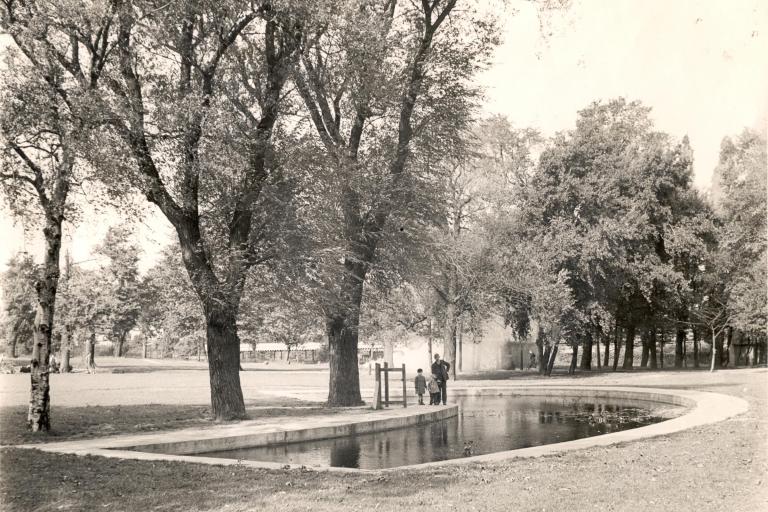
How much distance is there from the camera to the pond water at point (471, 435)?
13.6m

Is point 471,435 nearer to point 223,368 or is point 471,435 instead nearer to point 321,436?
point 321,436

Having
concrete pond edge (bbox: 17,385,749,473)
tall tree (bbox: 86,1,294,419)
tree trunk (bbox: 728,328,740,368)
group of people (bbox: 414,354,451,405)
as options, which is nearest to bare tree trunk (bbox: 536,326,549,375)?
concrete pond edge (bbox: 17,385,749,473)

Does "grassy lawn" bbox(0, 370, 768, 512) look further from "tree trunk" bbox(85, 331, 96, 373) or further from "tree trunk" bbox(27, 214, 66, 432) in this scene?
"tree trunk" bbox(85, 331, 96, 373)

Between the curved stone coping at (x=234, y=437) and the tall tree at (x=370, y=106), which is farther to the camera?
the tall tree at (x=370, y=106)

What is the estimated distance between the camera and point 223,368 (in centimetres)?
1764

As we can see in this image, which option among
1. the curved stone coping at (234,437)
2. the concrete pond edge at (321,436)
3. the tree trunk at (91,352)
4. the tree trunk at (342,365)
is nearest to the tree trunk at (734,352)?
the concrete pond edge at (321,436)

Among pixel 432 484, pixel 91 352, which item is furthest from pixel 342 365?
pixel 91 352

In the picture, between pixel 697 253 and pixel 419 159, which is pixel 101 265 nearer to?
pixel 419 159

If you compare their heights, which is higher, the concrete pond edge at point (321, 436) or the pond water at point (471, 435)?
the concrete pond edge at point (321, 436)

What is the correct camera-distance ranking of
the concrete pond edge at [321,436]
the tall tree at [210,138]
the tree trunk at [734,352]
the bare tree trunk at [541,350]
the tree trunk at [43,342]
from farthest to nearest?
1. the tree trunk at [734,352]
2. the bare tree trunk at [541,350]
3. the tall tree at [210,138]
4. the tree trunk at [43,342]
5. the concrete pond edge at [321,436]

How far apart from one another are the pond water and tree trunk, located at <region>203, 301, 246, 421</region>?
3176 mm

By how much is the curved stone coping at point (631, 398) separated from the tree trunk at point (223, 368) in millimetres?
7614

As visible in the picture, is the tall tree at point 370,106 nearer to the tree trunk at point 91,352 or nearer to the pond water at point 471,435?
the pond water at point 471,435

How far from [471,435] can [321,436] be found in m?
3.62
